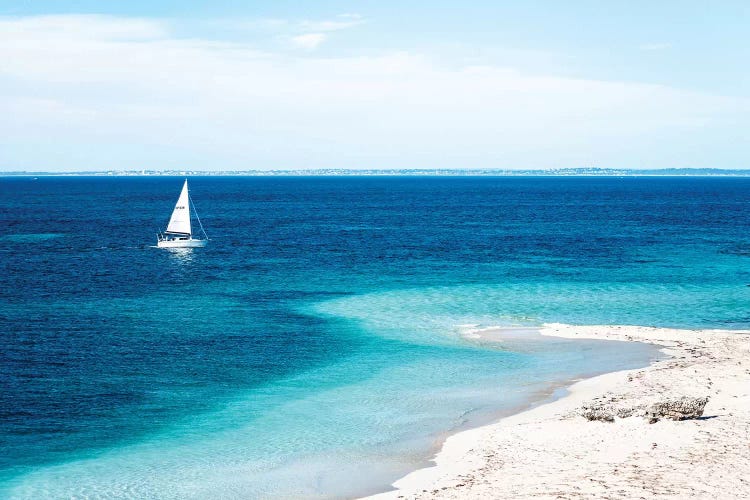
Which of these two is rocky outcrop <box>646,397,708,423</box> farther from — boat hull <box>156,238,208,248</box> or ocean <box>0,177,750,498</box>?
boat hull <box>156,238,208,248</box>

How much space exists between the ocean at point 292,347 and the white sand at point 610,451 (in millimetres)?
1874

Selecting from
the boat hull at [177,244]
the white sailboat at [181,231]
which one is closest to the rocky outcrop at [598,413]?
the boat hull at [177,244]

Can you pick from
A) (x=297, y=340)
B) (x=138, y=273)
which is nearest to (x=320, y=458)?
(x=297, y=340)

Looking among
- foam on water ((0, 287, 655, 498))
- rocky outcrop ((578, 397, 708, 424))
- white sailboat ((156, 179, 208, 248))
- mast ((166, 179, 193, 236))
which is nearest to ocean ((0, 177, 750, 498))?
foam on water ((0, 287, 655, 498))

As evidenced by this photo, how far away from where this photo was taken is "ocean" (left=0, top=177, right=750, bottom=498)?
2847 centimetres

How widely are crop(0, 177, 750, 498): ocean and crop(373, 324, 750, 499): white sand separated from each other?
1.87 m

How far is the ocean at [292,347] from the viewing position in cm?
2847

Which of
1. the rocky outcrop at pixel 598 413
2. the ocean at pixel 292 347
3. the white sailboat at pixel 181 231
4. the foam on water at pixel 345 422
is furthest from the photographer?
the white sailboat at pixel 181 231

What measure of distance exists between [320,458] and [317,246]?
231ft

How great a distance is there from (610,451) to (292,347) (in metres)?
22.9

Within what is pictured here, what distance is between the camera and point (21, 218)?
147m

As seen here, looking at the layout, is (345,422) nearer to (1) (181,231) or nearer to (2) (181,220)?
(1) (181,231)

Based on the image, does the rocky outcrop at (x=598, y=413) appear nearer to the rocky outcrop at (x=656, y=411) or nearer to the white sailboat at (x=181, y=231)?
the rocky outcrop at (x=656, y=411)

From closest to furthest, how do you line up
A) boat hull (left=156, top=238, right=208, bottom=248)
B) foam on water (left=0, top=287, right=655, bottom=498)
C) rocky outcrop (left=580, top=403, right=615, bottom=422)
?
foam on water (left=0, top=287, right=655, bottom=498) → rocky outcrop (left=580, top=403, right=615, bottom=422) → boat hull (left=156, top=238, right=208, bottom=248)
